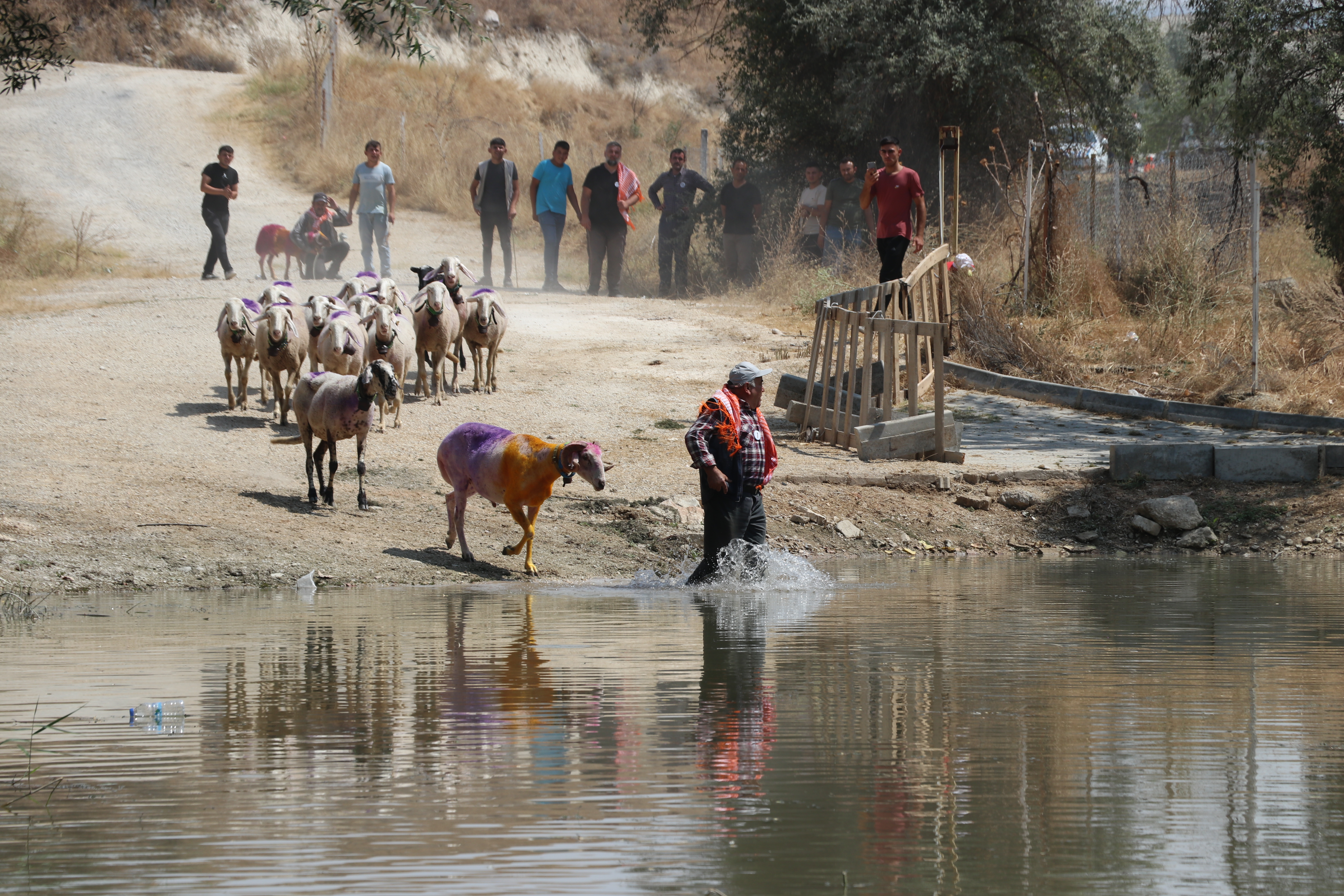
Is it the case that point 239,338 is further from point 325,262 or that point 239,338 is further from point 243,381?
point 325,262

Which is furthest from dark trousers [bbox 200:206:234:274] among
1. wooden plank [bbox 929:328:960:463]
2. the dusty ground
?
wooden plank [bbox 929:328:960:463]

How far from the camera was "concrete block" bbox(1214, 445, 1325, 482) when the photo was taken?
13297 mm

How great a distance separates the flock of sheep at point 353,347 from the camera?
40.4ft

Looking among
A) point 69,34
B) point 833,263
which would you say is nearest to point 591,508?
point 833,263

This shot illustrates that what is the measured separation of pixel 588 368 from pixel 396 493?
6.29m

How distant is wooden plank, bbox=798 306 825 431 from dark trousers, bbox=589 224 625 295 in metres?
10.9

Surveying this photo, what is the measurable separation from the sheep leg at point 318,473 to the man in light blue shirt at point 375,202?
423 inches

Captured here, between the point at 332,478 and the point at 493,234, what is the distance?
14413 mm

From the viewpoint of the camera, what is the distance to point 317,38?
43.4m

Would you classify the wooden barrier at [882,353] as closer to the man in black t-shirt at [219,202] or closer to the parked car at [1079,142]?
the man in black t-shirt at [219,202]

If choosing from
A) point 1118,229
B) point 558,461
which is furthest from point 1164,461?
point 1118,229

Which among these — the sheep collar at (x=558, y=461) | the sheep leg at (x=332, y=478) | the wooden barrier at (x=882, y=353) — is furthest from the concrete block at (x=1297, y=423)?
the sheep leg at (x=332, y=478)

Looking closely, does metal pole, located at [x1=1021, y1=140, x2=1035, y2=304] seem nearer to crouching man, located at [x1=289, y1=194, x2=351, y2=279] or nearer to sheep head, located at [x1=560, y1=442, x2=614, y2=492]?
sheep head, located at [x1=560, y1=442, x2=614, y2=492]

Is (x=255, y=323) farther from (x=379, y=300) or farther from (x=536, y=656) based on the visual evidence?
(x=536, y=656)
